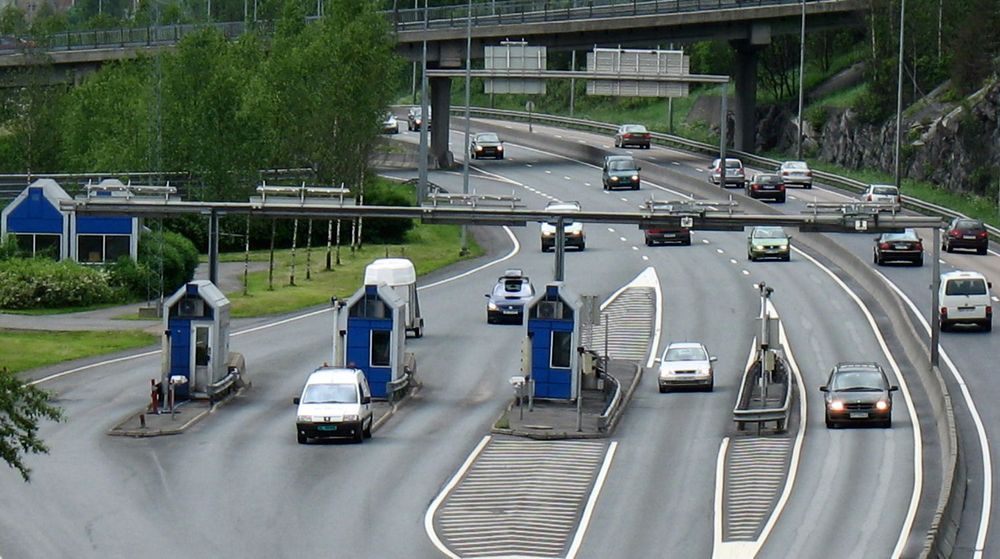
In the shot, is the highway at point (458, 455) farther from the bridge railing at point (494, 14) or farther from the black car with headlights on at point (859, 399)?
the bridge railing at point (494, 14)

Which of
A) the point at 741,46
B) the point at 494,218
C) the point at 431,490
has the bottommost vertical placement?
the point at 431,490

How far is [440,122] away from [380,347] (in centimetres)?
6644

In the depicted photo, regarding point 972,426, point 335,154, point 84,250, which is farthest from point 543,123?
point 972,426

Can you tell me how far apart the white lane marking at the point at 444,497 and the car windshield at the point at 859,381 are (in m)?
9.61

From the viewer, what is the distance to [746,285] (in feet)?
248

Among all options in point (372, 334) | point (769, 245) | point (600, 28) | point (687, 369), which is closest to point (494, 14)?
point (600, 28)

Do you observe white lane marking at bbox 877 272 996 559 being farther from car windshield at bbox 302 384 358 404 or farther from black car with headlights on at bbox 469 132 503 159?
black car with headlights on at bbox 469 132 503 159

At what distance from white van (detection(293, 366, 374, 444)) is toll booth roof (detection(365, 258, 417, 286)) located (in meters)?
14.0

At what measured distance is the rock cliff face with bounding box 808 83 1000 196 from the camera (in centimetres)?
10075

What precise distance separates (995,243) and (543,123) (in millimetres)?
70307

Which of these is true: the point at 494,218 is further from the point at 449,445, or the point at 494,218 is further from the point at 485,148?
the point at 485,148

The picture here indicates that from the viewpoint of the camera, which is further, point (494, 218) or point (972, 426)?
point (494, 218)

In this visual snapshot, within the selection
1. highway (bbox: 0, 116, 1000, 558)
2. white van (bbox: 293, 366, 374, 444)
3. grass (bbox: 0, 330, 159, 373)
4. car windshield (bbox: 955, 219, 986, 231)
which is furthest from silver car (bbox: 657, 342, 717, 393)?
car windshield (bbox: 955, 219, 986, 231)

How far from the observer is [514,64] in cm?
10069
